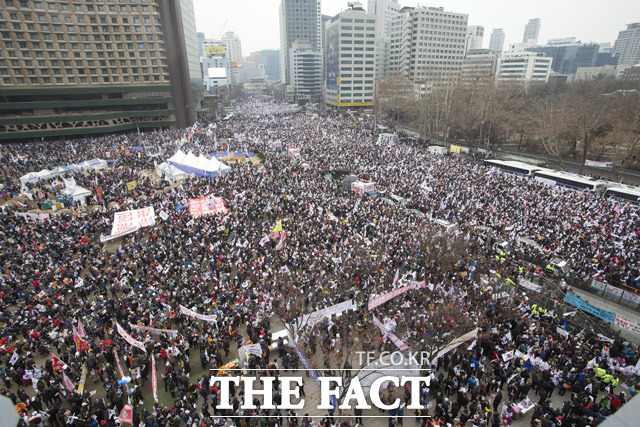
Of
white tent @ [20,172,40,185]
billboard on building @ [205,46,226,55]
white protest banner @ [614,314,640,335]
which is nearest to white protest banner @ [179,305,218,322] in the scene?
white protest banner @ [614,314,640,335]

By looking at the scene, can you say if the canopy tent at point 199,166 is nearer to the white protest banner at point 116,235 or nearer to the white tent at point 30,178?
the white protest banner at point 116,235

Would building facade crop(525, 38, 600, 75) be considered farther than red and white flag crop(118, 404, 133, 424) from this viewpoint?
Yes

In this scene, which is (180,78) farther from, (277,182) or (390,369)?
(390,369)

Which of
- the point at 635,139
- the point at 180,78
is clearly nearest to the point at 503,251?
the point at 635,139

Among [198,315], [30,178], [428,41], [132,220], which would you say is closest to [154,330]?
[198,315]

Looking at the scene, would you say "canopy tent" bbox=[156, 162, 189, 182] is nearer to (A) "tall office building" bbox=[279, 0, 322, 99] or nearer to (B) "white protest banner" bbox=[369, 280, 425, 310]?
(B) "white protest banner" bbox=[369, 280, 425, 310]

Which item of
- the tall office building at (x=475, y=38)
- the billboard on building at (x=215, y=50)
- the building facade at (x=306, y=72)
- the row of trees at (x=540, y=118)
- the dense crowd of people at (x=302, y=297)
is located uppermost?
the tall office building at (x=475, y=38)

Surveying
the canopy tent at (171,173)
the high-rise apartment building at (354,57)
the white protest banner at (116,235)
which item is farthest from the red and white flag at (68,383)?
the high-rise apartment building at (354,57)
